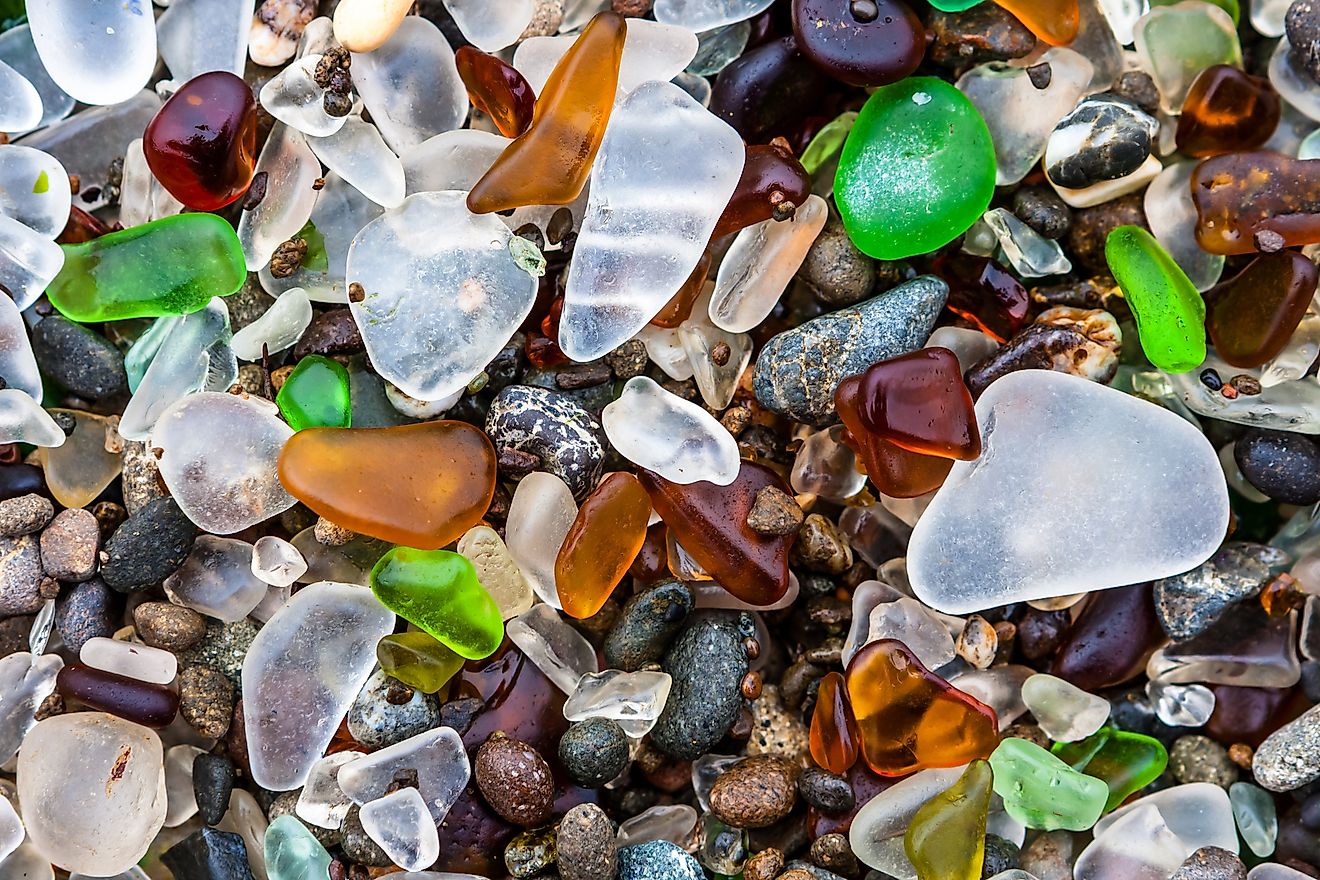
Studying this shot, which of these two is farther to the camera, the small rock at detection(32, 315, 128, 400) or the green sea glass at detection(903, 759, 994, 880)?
the small rock at detection(32, 315, 128, 400)

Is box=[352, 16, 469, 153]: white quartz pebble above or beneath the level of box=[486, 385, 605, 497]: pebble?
above

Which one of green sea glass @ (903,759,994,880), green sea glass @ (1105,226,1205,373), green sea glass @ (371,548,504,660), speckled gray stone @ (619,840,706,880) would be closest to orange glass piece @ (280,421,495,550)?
green sea glass @ (371,548,504,660)

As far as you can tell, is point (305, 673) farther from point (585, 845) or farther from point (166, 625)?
point (585, 845)

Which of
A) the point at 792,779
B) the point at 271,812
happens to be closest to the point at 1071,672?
the point at 792,779

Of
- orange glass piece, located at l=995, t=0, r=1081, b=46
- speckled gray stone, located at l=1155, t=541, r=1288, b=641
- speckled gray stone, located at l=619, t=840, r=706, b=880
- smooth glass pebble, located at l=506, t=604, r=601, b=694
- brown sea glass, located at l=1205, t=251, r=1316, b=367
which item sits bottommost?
speckled gray stone, located at l=619, t=840, r=706, b=880

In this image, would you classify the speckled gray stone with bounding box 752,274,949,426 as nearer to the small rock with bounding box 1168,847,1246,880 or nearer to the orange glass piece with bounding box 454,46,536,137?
Result: the orange glass piece with bounding box 454,46,536,137

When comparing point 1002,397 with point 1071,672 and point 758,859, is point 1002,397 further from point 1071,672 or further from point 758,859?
point 758,859

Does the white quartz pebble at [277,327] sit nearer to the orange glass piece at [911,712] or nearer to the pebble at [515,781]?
the pebble at [515,781]
